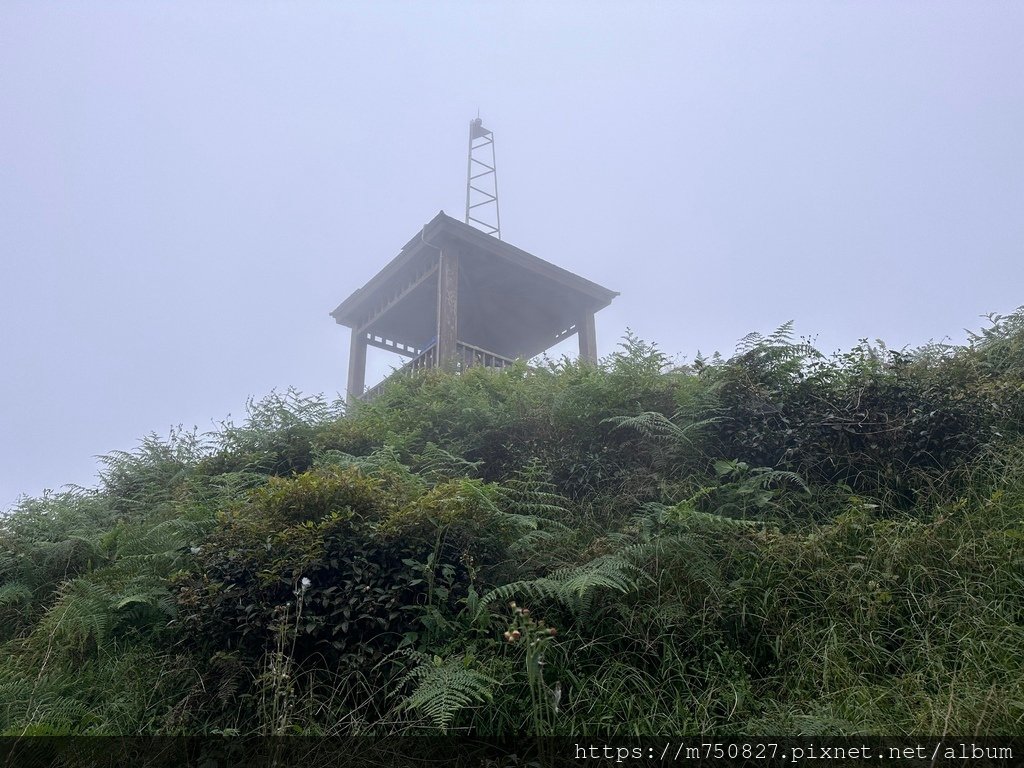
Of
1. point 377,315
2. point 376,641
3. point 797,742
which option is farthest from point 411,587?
point 377,315

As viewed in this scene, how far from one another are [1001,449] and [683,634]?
9.64 ft

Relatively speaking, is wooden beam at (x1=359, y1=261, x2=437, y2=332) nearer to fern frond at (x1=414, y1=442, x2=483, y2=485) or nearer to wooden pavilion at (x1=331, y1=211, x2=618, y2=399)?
wooden pavilion at (x1=331, y1=211, x2=618, y2=399)

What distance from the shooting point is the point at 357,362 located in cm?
1453

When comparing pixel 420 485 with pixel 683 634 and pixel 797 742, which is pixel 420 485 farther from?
pixel 797 742

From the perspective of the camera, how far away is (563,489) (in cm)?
604

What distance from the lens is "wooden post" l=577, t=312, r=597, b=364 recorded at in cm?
1359

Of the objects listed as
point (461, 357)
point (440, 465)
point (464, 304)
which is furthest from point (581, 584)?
point (464, 304)

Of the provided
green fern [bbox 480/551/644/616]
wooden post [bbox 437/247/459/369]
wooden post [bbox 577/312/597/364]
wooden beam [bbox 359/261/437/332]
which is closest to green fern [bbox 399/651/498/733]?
green fern [bbox 480/551/644/616]

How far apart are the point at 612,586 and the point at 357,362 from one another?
442 inches

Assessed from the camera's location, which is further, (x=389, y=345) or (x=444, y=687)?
(x=389, y=345)

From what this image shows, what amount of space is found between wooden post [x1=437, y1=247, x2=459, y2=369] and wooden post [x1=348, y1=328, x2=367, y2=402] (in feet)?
9.27

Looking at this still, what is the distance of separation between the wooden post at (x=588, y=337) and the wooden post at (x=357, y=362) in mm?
4050

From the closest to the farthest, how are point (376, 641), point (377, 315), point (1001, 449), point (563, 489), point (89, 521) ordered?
point (376, 641), point (1001, 449), point (563, 489), point (89, 521), point (377, 315)

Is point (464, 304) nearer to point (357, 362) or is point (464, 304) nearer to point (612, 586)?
point (357, 362)
